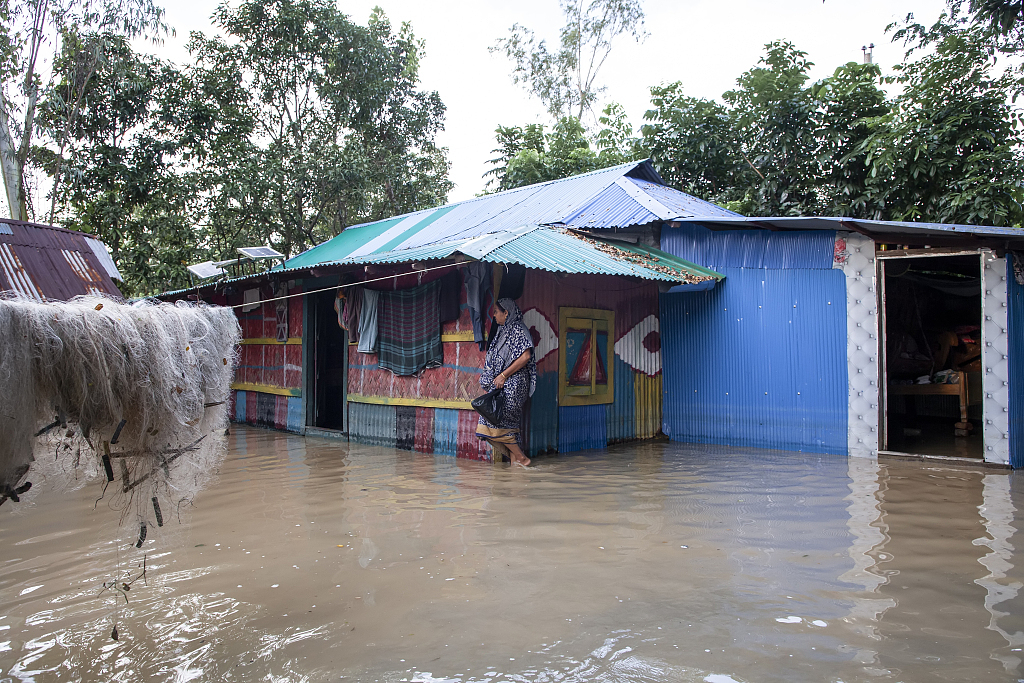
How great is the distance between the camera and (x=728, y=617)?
325 centimetres

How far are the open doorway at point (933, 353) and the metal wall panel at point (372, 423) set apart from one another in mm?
6068

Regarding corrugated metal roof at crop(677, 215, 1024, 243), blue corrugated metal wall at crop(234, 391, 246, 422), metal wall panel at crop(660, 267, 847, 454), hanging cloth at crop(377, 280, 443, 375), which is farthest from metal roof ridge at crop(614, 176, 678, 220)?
blue corrugated metal wall at crop(234, 391, 246, 422)

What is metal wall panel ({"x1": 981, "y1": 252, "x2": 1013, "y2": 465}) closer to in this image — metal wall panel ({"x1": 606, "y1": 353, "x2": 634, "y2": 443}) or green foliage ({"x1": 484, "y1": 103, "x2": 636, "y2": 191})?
metal wall panel ({"x1": 606, "y1": 353, "x2": 634, "y2": 443})

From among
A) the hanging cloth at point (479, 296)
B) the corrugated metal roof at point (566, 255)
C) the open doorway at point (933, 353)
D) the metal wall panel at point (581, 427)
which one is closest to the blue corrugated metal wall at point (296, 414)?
the corrugated metal roof at point (566, 255)

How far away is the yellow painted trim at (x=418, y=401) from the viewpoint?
7.86 m

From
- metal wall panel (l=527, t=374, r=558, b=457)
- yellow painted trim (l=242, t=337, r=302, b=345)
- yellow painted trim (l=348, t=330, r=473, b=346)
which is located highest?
yellow painted trim (l=242, t=337, r=302, b=345)

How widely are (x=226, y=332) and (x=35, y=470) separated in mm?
935

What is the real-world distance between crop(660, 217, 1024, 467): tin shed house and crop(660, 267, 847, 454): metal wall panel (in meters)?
0.01

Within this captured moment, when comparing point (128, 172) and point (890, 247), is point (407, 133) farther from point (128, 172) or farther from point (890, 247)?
point (890, 247)

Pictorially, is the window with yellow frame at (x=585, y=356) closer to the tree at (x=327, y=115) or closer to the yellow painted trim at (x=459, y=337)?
the yellow painted trim at (x=459, y=337)

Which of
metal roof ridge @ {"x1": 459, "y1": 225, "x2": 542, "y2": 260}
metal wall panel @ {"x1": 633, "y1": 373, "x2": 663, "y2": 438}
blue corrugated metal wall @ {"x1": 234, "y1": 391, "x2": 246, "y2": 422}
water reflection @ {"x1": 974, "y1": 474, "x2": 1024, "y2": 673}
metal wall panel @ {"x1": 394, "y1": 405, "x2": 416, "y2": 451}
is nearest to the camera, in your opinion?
water reflection @ {"x1": 974, "y1": 474, "x2": 1024, "y2": 673}

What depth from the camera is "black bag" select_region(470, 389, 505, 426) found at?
22.9 feet

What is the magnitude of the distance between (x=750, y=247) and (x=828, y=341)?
1.45 m

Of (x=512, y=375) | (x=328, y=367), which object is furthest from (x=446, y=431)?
(x=328, y=367)
